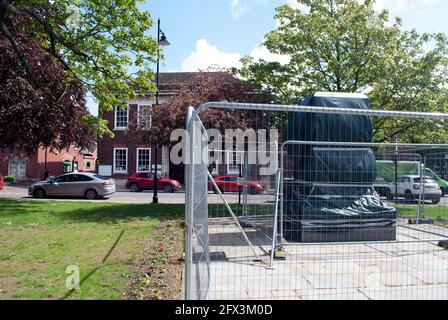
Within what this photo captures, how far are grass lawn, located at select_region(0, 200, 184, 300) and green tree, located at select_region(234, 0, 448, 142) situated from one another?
6920 mm

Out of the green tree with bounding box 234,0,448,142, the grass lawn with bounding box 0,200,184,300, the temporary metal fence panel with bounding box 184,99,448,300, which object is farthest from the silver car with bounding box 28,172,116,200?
the temporary metal fence panel with bounding box 184,99,448,300

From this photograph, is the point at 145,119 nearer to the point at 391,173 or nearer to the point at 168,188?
the point at 168,188

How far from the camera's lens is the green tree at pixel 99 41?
15227 mm

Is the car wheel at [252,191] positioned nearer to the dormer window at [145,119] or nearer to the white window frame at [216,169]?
the white window frame at [216,169]

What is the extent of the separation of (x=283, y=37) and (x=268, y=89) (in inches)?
80.4

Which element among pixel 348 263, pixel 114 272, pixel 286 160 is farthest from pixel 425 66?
pixel 114 272

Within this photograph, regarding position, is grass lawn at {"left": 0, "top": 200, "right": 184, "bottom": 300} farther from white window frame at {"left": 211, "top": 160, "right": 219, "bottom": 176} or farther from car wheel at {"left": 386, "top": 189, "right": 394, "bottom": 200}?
car wheel at {"left": 386, "top": 189, "right": 394, "bottom": 200}

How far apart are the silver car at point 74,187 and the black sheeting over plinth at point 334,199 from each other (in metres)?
15.4

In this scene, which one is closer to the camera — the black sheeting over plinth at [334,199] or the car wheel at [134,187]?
the black sheeting over plinth at [334,199]

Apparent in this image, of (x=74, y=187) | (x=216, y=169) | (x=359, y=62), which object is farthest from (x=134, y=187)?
(x=216, y=169)

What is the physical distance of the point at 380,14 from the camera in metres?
14.9

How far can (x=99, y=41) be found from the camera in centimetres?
1552

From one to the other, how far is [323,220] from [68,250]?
4.99 metres

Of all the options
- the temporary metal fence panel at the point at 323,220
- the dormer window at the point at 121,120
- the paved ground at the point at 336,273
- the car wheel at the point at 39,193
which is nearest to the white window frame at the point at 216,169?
the temporary metal fence panel at the point at 323,220
